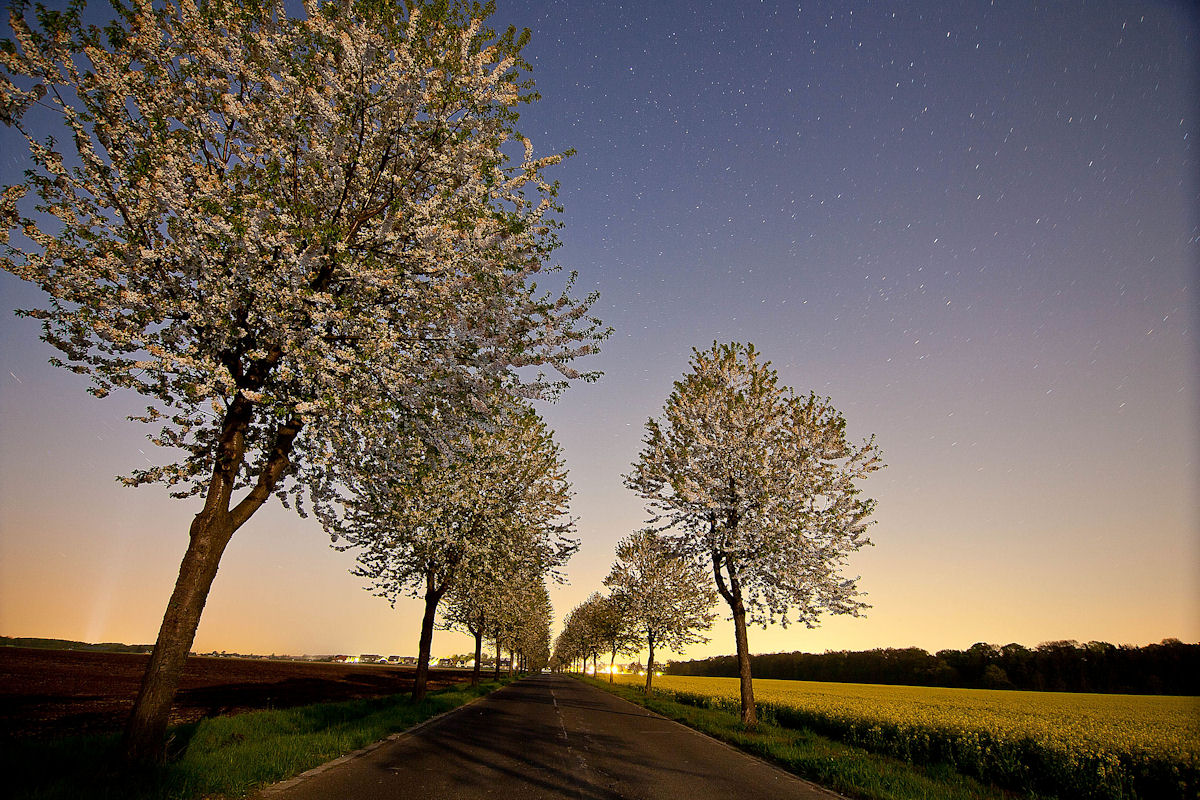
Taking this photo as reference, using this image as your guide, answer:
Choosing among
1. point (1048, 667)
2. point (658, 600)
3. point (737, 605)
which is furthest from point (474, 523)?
point (1048, 667)

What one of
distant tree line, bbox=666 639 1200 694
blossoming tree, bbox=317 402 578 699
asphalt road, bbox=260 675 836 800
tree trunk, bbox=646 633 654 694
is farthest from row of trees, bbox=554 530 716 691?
distant tree line, bbox=666 639 1200 694

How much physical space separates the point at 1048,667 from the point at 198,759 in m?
83.9

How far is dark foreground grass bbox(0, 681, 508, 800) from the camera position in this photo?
627 cm

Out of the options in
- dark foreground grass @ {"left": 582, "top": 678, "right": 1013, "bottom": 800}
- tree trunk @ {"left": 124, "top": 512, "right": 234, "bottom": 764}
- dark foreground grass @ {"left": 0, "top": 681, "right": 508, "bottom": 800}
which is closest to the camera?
dark foreground grass @ {"left": 0, "top": 681, "right": 508, "bottom": 800}

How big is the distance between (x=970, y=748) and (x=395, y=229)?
58.9 ft

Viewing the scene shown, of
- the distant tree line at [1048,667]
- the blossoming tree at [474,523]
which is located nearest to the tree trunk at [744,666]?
the blossoming tree at [474,523]

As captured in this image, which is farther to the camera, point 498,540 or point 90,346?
point 498,540

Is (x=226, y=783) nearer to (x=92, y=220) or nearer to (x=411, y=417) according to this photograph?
(x=411, y=417)

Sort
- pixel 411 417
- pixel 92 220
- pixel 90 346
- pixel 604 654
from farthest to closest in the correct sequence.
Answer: pixel 604 654, pixel 411 417, pixel 90 346, pixel 92 220

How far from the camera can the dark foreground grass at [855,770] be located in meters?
9.70

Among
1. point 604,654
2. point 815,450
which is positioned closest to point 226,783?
point 815,450

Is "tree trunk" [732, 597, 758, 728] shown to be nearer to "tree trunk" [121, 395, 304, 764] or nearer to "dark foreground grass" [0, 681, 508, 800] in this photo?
"dark foreground grass" [0, 681, 508, 800]

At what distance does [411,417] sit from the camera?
31.2ft

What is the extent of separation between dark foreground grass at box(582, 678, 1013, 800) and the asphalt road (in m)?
0.59
